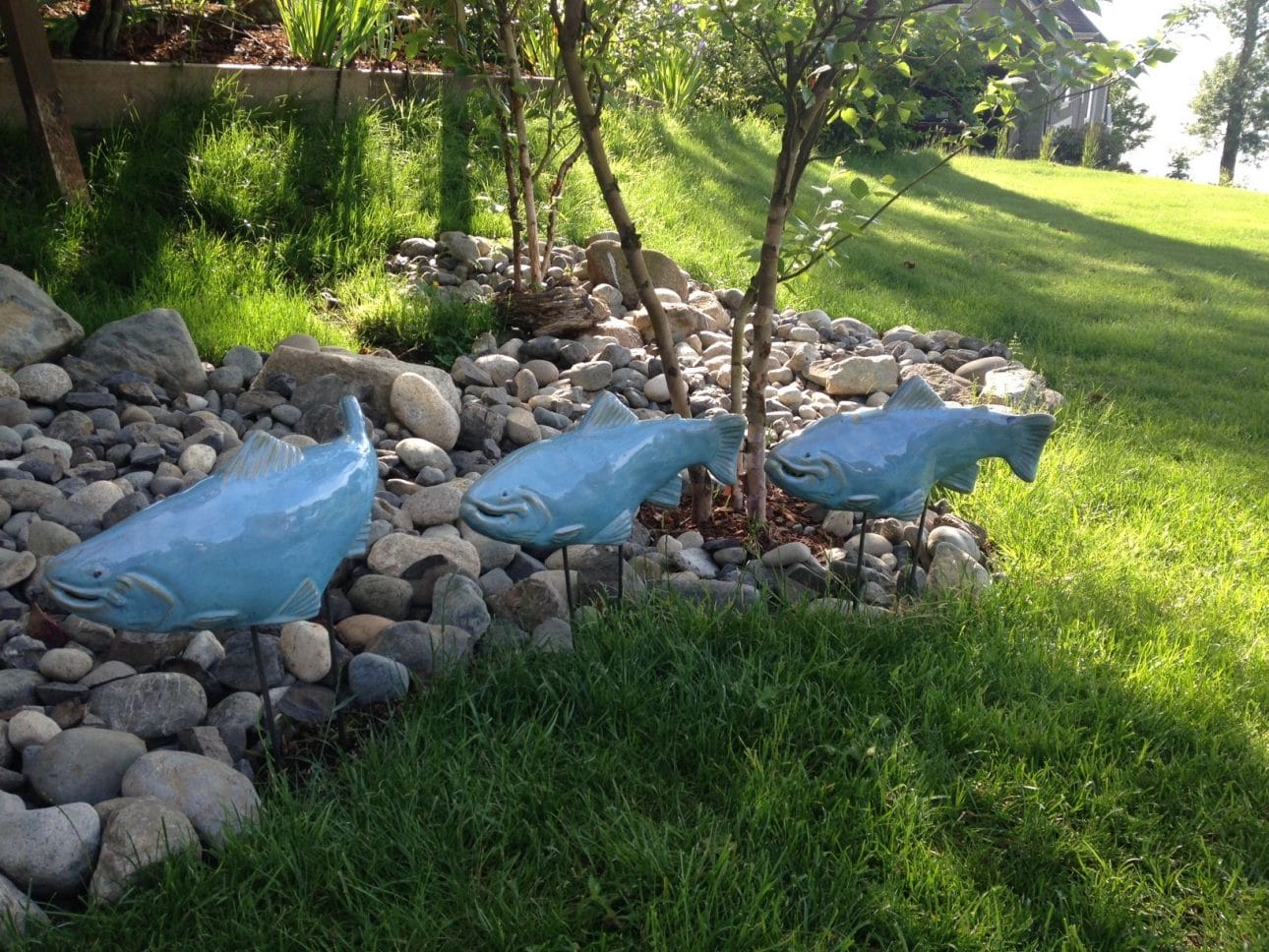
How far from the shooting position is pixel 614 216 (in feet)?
11.0

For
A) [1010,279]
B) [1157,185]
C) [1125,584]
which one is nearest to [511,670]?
[1125,584]

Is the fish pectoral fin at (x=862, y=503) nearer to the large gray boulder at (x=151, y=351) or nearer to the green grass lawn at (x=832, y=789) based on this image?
the green grass lawn at (x=832, y=789)

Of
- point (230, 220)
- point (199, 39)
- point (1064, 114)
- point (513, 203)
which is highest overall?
point (199, 39)

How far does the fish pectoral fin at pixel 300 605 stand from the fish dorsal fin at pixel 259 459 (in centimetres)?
25

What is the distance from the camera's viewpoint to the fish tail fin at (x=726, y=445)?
275 centimetres

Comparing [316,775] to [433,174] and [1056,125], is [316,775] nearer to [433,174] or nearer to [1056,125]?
[433,174]

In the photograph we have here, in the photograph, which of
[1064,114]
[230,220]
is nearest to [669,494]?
[230,220]

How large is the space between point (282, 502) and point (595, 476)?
703 millimetres

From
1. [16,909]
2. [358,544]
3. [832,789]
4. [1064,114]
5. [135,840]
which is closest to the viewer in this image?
[16,909]

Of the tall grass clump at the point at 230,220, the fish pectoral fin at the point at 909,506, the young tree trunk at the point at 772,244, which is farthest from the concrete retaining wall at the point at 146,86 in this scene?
the fish pectoral fin at the point at 909,506

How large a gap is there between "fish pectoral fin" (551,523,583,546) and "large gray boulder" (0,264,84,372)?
8.61ft

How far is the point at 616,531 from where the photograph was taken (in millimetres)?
2613

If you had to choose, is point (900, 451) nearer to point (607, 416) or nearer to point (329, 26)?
point (607, 416)

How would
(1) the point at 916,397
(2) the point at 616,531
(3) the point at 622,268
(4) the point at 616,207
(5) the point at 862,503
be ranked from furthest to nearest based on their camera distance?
(3) the point at 622,268 → (4) the point at 616,207 → (1) the point at 916,397 → (5) the point at 862,503 → (2) the point at 616,531
